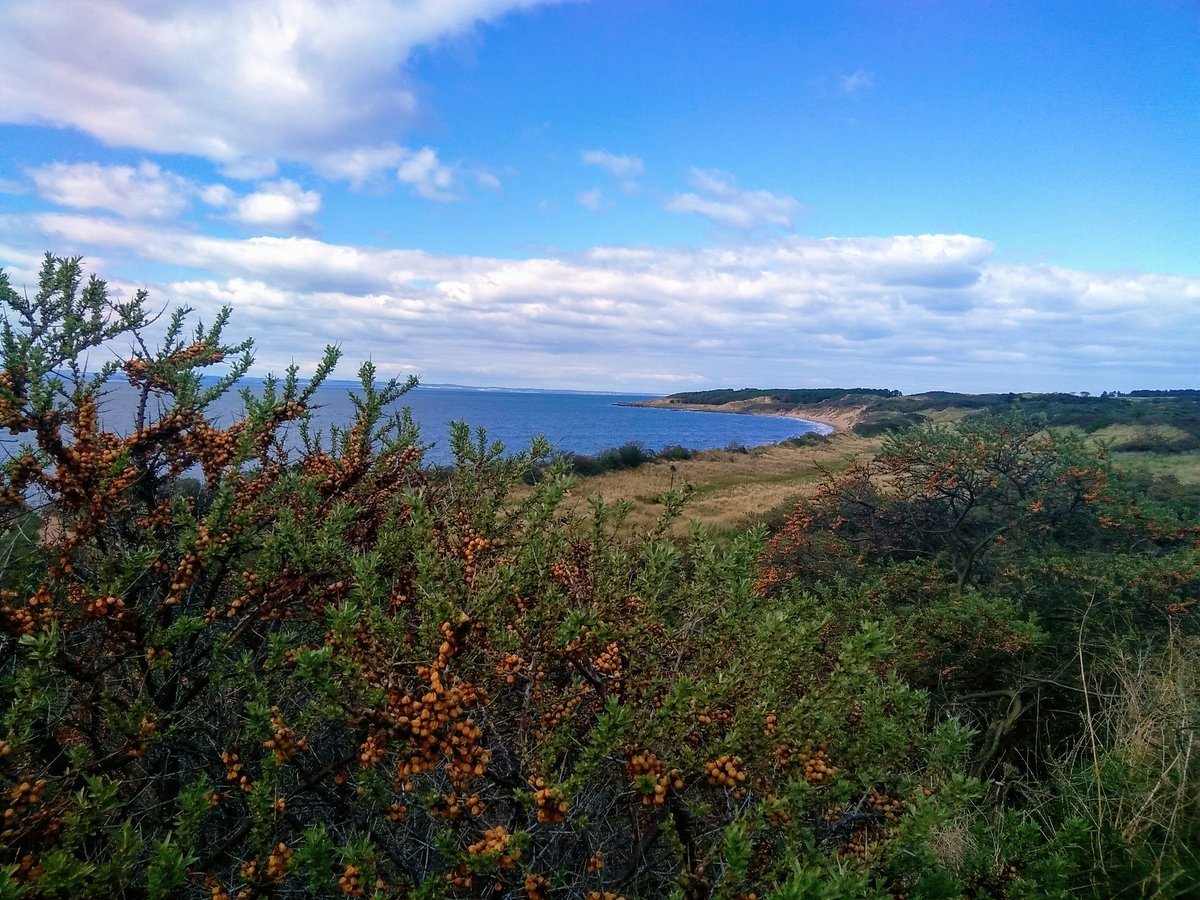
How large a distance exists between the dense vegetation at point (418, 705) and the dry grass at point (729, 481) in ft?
32.4

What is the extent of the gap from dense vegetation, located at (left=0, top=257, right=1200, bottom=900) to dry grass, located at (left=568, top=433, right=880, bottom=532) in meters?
9.88

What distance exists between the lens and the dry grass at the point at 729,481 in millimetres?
25219

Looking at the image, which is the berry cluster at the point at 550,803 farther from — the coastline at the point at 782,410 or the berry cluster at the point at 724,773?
the coastline at the point at 782,410

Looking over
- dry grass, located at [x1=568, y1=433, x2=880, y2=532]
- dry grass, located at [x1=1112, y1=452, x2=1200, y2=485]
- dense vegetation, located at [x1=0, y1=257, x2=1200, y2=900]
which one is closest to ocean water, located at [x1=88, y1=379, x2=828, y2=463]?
dense vegetation, located at [x1=0, y1=257, x2=1200, y2=900]

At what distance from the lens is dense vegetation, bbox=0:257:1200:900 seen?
6.63 feet

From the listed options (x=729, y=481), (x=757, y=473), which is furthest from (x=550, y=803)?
(x=757, y=473)

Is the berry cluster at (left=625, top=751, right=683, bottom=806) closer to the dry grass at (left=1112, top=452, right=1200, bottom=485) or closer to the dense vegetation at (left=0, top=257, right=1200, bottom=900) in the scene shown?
the dense vegetation at (left=0, top=257, right=1200, bottom=900)

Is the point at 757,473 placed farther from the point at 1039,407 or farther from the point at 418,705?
the point at 418,705

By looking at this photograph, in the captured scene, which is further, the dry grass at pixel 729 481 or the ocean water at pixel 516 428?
the dry grass at pixel 729 481

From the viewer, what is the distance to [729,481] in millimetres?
39062

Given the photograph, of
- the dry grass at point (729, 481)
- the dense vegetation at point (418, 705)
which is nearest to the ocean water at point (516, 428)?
the dense vegetation at point (418, 705)

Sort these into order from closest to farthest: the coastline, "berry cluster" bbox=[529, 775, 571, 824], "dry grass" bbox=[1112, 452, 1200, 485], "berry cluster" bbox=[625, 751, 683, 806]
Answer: "berry cluster" bbox=[529, 775, 571, 824]
"berry cluster" bbox=[625, 751, 683, 806]
"dry grass" bbox=[1112, 452, 1200, 485]
the coastline

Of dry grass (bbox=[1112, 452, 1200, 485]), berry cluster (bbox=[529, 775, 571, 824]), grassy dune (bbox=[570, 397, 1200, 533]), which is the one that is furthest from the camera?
grassy dune (bbox=[570, 397, 1200, 533])

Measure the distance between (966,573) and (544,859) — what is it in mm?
9599
